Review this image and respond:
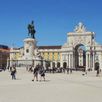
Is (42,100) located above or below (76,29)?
below

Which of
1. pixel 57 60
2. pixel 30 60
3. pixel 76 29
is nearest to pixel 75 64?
pixel 76 29

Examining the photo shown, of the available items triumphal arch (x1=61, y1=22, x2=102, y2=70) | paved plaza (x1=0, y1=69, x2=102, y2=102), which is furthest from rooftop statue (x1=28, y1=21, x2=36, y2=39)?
triumphal arch (x1=61, y1=22, x2=102, y2=70)

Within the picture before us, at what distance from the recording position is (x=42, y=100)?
1467 centimetres

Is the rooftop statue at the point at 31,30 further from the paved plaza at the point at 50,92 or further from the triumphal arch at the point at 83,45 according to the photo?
the triumphal arch at the point at 83,45

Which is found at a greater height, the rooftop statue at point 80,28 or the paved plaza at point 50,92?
the rooftop statue at point 80,28

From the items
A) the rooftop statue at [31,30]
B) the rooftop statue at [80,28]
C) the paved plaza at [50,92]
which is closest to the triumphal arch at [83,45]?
Answer: the rooftop statue at [80,28]

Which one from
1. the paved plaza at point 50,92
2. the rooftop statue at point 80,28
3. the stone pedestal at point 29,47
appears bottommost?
the paved plaza at point 50,92

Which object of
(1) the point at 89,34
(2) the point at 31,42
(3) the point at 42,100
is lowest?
(3) the point at 42,100

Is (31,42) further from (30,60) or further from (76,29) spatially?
(76,29)

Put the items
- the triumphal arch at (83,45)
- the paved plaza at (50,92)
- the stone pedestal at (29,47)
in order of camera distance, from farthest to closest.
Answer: the triumphal arch at (83,45)
the stone pedestal at (29,47)
the paved plaza at (50,92)

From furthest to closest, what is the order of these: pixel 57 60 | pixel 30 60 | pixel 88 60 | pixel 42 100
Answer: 1. pixel 57 60
2. pixel 88 60
3. pixel 30 60
4. pixel 42 100

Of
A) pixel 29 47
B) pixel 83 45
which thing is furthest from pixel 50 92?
pixel 83 45

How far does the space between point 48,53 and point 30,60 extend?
8792 centimetres

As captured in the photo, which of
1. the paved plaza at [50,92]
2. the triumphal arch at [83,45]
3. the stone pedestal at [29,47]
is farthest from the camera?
the triumphal arch at [83,45]
